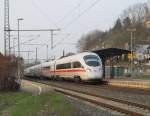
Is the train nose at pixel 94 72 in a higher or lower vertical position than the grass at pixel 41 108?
higher

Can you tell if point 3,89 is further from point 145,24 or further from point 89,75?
point 145,24

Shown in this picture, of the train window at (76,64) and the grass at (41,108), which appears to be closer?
the grass at (41,108)

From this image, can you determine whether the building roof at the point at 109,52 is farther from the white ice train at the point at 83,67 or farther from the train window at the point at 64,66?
the train window at the point at 64,66

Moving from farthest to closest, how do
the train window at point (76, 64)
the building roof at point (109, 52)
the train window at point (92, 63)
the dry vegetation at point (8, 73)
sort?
the building roof at point (109, 52) < the train window at point (76, 64) < the train window at point (92, 63) < the dry vegetation at point (8, 73)

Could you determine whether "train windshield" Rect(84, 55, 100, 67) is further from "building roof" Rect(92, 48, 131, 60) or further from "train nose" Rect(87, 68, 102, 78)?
"building roof" Rect(92, 48, 131, 60)

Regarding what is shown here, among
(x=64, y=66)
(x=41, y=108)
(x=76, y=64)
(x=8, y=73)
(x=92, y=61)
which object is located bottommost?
(x=41, y=108)

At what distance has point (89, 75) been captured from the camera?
1815 inches

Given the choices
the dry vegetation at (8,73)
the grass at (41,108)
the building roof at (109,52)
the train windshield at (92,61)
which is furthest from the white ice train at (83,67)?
the grass at (41,108)

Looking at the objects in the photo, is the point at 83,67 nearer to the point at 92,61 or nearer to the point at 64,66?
the point at 92,61

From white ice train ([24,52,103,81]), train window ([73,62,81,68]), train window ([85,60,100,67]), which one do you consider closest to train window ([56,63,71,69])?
white ice train ([24,52,103,81])

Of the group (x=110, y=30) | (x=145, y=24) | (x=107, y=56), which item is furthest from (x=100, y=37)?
(x=107, y=56)

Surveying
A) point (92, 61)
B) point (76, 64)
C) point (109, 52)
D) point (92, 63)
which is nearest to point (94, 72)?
point (92, 63)

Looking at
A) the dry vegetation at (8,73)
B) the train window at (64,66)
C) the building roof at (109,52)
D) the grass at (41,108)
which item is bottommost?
the grass at (41,108)

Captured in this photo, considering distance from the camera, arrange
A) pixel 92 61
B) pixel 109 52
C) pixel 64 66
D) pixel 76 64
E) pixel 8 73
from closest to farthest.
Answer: pixel 8 73 → pixel 92 61 → pixel 76 64 → pixel 109 52 → pixel 64 66
